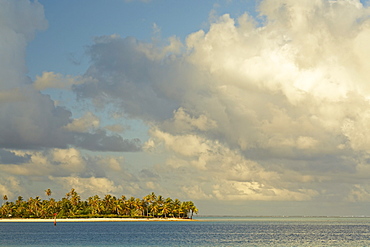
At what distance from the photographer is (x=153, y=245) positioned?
109m

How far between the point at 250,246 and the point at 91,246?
113 ft

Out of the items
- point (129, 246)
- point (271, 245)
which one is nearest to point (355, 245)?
point (271, 245)

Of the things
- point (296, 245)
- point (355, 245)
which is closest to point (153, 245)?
point (296, 245)

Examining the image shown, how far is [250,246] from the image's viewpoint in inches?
4117

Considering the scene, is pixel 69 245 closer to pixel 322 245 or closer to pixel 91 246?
pixel 91 246

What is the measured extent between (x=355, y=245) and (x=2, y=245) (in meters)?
79.4

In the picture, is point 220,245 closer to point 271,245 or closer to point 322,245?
point 271,245

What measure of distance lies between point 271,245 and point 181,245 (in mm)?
19684

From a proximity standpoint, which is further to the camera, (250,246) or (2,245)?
(2,245)

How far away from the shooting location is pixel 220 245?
108 meters

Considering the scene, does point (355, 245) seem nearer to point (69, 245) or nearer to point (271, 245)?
point (271, 245)

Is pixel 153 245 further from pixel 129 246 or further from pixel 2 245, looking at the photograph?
pixel 2 245

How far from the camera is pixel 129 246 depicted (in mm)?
106438

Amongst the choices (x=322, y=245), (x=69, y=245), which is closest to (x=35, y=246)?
(x=69, y=245)
